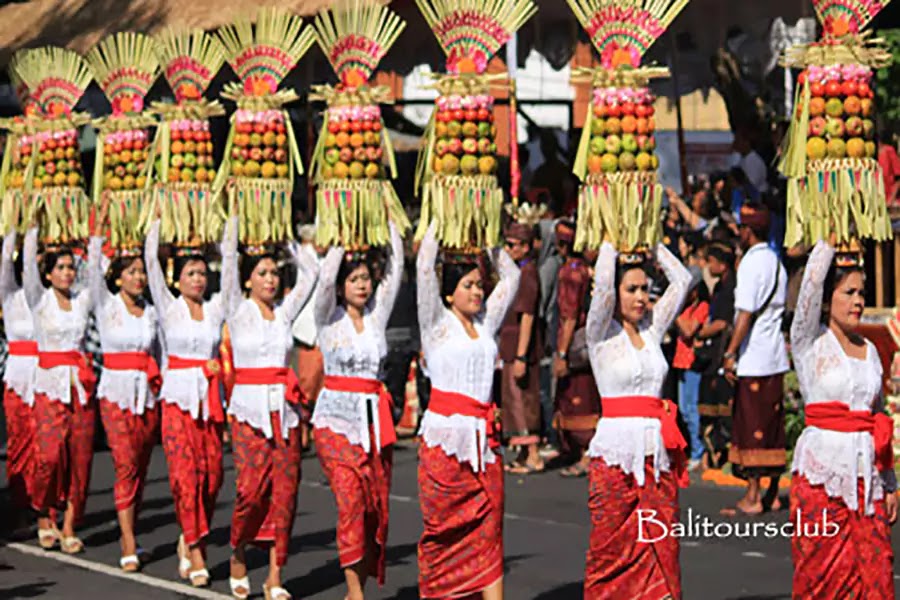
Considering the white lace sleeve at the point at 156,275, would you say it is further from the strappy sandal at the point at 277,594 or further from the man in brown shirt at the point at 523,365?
the man in brown shirt at the point at 523,365

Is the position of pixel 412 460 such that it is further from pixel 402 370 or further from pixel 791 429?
pixel 791 429

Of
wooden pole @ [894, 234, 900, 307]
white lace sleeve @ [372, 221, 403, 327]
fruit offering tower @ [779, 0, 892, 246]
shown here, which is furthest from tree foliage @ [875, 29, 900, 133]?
fruit offering tower @ [779, 0, 892, 246]

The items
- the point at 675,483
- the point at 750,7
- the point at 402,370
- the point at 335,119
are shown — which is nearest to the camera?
the point at 675,483

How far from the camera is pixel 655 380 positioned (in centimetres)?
830

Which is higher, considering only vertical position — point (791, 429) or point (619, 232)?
point (619, 232)

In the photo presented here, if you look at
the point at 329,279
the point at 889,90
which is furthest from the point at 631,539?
the point at 889,90

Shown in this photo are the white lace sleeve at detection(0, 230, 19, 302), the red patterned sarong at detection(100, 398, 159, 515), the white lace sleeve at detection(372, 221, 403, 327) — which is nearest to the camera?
the white lace sleeve at detection(372, 221, 403, 327)

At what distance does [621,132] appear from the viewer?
8148mm

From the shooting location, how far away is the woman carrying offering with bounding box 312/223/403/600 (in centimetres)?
927

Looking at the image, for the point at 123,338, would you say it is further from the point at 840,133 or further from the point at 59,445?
the point at 840,133

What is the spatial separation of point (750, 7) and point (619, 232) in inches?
259

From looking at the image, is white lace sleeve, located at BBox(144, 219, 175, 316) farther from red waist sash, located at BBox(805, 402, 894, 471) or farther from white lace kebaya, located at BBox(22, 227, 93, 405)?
red waist sash, located at BBox(805, 402, 894, 471)

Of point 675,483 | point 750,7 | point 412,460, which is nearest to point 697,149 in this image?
point 750,7

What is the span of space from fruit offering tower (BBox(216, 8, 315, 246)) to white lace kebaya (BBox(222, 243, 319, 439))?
0.25 metres
